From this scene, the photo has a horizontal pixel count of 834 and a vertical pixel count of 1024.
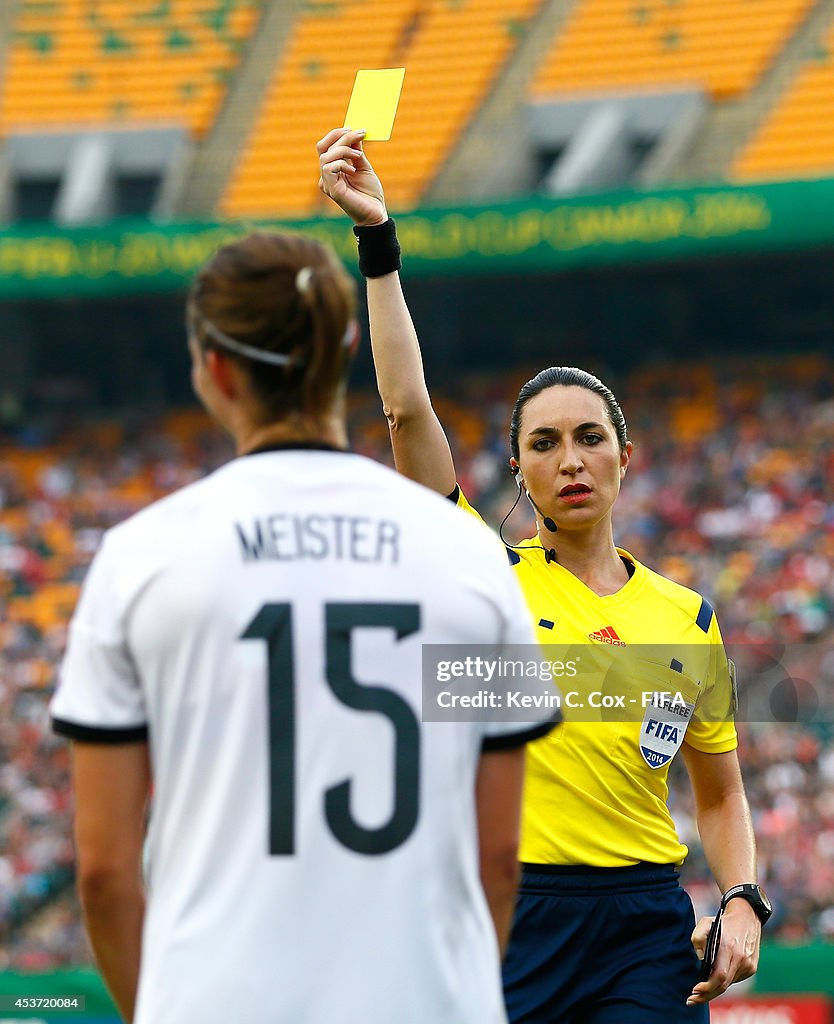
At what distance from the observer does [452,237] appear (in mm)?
20938

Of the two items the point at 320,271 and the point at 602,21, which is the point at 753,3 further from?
the point at 320,271

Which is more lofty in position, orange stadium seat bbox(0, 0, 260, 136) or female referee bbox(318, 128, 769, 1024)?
orange stadium seat bbox(0, 0, 260, 136)

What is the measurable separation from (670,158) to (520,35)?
4.01 metres

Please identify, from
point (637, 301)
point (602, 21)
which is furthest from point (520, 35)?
point (637, 301)

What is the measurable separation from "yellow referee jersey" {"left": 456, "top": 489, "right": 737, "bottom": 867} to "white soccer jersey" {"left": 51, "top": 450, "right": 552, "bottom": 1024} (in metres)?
1.44

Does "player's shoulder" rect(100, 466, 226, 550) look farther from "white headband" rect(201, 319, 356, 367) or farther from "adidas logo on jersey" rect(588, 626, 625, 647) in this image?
"adidas logo on jersey" rect(588, 626, 625, 647)

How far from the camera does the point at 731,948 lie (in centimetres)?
365

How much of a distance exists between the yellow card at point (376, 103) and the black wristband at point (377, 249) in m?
0.20

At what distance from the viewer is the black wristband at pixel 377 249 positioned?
3.36 metres

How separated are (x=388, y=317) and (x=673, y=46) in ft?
70.5

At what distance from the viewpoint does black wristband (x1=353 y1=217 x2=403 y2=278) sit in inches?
132

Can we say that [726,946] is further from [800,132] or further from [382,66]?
[382,66]

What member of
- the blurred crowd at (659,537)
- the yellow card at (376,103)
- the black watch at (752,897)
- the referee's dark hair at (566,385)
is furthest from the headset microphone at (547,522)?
the blurred crowd at (659,537)

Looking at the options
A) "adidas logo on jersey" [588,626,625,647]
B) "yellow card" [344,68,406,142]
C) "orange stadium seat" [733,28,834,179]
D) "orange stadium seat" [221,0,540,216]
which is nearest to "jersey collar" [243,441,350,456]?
"yellow card" [344,68,406,142]
